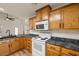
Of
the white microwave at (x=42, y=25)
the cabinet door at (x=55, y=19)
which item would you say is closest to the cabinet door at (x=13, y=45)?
the white microwave at (x=42, y=25)

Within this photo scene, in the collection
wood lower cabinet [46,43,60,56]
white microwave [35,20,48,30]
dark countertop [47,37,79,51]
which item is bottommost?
wood lower cabinet [46,43,60,56]

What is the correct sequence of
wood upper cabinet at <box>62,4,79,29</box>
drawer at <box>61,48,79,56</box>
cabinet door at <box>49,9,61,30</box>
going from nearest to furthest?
drawer at <box>61,48,79,56</box>
wood upper cabinet at <box>62,4,79,29</box>
cabinet door at <box>49,9,61,30</box>

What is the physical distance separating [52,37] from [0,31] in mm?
1004

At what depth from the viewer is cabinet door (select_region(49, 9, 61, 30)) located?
1.51 m

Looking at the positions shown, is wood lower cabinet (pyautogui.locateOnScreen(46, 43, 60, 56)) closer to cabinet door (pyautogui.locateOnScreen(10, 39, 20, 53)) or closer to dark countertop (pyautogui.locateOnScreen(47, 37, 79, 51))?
dark countertop (pyautogui.locateOnScreen(47, 37, 79, 51))

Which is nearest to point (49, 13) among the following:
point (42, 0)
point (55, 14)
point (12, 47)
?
point (55, 14)

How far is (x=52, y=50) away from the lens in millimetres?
1349

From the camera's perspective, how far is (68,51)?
3.74 feet

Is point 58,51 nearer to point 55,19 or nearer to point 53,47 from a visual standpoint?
point 53,47

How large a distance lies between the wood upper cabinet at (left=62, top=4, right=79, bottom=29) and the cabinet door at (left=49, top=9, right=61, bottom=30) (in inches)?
4.4

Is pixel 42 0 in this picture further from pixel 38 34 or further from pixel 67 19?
pixel 38 34

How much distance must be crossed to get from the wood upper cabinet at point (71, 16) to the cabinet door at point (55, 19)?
11 cm

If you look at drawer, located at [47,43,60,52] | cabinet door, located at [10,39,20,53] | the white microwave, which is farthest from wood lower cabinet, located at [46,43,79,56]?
cabinet door, located at [10,39,20,53]

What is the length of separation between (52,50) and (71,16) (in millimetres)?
606
